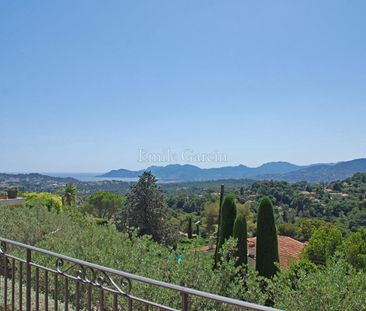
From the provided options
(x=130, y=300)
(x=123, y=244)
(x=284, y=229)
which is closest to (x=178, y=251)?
(x=123, y=244)

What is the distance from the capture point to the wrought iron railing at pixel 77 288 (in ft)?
5.98

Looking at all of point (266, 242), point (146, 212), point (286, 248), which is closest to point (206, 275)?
point (266, 242)

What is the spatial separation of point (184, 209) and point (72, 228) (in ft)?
187

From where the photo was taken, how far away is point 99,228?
22.8ft

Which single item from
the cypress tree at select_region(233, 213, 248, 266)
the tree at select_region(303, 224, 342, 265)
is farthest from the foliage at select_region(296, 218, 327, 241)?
Answer: the cypress tree at select_region(233, 213, 248, 266)

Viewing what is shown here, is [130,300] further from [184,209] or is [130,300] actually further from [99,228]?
[184,209]

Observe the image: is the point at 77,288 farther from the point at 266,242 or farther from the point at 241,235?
the point at 266,242

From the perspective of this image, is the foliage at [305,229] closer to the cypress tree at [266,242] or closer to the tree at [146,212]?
the tree at [146,212]

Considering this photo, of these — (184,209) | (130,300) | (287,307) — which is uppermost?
(130,300)

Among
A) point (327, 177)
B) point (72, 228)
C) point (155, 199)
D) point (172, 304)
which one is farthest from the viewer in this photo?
point (327, 177)

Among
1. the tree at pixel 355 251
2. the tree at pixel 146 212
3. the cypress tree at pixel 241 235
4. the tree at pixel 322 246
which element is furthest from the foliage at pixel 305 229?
the cypress tree at pixel 241 235

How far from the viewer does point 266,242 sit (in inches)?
566

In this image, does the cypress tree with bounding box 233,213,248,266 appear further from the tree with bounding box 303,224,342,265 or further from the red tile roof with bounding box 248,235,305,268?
the red tile roof with bounding box 248,235,305,268

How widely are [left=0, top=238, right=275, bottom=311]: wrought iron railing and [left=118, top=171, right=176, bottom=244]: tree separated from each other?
605 inches
